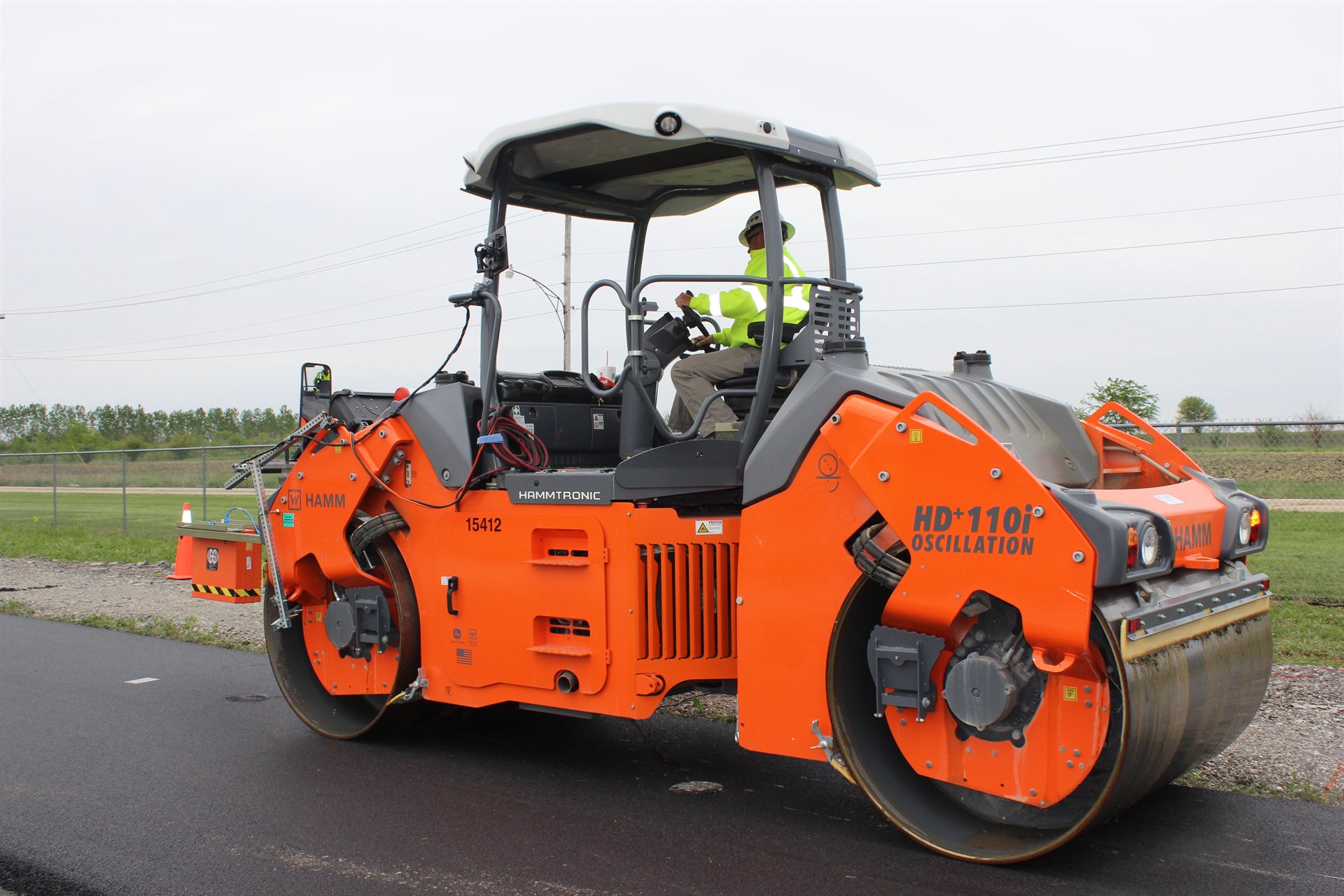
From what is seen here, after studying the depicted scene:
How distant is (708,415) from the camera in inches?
197

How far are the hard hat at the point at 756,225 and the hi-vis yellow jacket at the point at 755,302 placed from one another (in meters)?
0.13

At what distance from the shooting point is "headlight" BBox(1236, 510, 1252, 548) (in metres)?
4.39

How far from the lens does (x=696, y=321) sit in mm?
5316

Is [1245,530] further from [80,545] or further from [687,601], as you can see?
[80,545]

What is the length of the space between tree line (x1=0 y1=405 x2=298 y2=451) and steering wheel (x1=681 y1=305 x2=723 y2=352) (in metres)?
28.8

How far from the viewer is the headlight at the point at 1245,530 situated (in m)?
4.39

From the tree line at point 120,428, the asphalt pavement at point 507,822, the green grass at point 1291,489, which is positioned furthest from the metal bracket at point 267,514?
the tree line at point 120,428

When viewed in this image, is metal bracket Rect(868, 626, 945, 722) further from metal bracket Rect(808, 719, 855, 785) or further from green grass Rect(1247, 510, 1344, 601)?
green grass Rect(1247, 510, 1344, 601)

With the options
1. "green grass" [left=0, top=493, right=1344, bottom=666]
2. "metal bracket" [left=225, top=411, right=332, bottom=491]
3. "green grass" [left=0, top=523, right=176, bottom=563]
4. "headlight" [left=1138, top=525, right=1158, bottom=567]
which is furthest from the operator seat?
"green grass" [left=0, top=523, right=176, bottom=563]

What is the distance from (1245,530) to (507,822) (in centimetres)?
317

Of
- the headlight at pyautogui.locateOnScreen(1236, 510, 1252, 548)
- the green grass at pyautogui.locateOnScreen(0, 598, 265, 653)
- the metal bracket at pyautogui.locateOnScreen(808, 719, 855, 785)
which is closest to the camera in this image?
the metal bracket at pyautogui.locateOnScreen(808, 719, 855, 785)

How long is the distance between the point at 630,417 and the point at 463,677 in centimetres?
151

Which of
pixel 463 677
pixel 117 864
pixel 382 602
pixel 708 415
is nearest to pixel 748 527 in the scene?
pixel 708 415

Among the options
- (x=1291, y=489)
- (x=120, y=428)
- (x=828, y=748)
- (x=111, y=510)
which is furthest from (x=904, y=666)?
(x=120, y=428)
